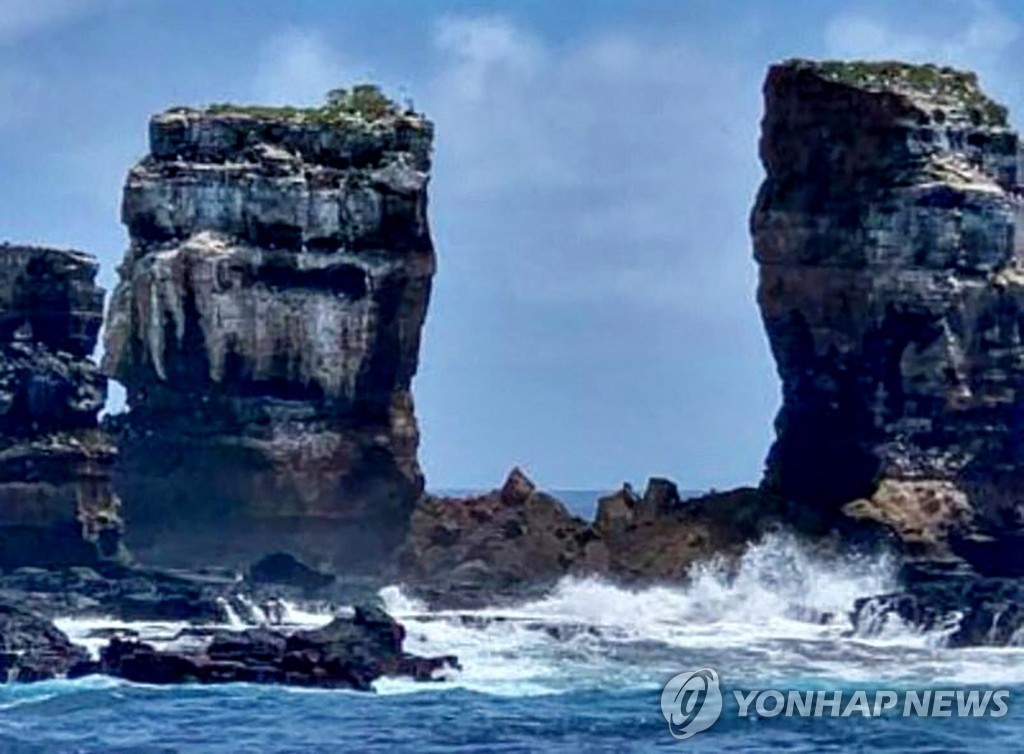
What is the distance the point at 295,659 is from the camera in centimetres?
7994

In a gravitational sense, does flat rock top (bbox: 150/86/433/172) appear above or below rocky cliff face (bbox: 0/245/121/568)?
above

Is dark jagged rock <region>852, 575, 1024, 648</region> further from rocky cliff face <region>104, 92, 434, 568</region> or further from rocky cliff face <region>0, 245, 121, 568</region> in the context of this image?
rocky cliff face <region>0, 245, 121, 568</region>

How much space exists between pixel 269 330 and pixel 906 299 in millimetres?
20532

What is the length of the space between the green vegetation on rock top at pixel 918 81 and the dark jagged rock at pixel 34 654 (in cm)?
3552

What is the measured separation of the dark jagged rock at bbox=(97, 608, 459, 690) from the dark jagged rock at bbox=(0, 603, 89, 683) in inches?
34.8

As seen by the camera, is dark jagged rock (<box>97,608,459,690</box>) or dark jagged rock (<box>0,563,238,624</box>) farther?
dark jagged rock (<box>0,563,238,624</box>)

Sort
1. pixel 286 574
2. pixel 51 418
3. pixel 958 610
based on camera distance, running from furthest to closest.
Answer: pixel 286 574
pixel 51 418
pixel 958 610

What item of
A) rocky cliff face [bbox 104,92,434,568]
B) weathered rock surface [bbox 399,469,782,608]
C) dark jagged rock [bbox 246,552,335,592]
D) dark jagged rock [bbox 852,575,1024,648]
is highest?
rocky cliff face [bbox 104,92,434,568]

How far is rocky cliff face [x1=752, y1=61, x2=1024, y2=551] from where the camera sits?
334 feet

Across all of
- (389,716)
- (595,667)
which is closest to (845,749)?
(389,716)

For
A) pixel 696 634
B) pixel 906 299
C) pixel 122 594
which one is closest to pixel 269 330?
pixel 122 594

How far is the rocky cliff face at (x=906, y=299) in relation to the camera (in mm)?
101750

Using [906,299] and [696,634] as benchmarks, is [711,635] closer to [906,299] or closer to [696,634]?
[696,634]

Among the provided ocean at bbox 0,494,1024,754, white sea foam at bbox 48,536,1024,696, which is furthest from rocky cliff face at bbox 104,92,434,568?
white sea foam at bbox 48,536,1024,696
